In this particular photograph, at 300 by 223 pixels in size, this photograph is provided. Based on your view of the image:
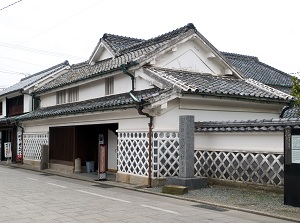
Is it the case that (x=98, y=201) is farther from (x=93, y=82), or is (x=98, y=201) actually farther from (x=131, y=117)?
(x=93, y=82)

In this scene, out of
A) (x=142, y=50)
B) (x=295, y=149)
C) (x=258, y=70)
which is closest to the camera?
(x=295, y=149)

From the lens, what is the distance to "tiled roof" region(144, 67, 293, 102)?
46.1ft

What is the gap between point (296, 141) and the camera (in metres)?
9.73

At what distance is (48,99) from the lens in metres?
25.3

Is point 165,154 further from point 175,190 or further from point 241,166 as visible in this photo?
point 241,166

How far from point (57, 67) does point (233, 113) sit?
1837 centimetres

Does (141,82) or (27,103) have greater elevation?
(141,82)

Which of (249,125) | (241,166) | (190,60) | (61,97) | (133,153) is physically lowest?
(241,166)

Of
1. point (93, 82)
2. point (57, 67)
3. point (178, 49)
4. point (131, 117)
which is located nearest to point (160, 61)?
point (178, 49)

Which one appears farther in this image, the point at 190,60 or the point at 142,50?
the point at 142,50

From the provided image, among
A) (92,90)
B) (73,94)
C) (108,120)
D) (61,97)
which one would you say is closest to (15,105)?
(61,97)

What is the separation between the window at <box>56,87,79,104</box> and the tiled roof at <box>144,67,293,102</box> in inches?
279

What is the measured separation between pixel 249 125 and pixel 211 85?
359cm

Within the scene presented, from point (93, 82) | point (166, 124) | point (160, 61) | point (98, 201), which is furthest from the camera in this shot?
point (93, 82)
